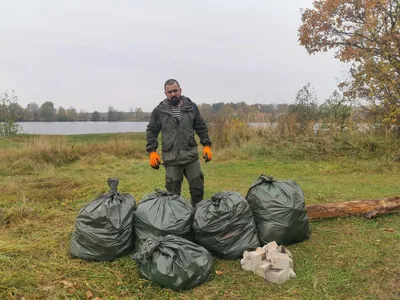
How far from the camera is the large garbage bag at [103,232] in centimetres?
290

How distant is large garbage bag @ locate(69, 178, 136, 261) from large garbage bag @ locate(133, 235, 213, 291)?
40 centimetres

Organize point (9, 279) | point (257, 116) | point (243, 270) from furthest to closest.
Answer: point (257, 116) → point (243, 270) → point (9, 279)

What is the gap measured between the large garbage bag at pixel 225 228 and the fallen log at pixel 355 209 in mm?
1204

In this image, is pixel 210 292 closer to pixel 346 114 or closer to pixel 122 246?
pixel 122 246

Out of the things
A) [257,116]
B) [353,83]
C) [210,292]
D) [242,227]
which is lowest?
[210,292]

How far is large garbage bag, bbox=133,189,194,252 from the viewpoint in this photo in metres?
2.92

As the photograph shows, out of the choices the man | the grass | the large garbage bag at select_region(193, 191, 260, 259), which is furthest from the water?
the large garbage bag at select_region(193, 191, 260, 259)

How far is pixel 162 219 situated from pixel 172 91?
5.01 feet

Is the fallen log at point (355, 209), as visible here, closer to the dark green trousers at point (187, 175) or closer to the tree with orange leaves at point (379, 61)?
the dark green trousers at point (187, 175)

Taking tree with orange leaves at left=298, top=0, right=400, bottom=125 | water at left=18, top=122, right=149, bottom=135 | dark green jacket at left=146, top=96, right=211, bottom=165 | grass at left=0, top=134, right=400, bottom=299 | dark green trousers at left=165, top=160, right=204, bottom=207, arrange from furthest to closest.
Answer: water at left=18, top=122, right=149, bottom=135 < tree with orange leaves at left=298, top=0, right=400, bottom=125 < dark green trousers at left=165, top=160, right=204, bottom=207 < dark green jacket at left=146, top=96, right=211, bottom=165 < grass at left=0, top=134, right=400, bottom=299

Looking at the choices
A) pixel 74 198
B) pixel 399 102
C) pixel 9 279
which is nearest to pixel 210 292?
pixel 9 279

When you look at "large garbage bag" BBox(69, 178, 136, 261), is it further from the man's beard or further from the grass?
the man's beard

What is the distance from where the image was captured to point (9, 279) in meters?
2.43

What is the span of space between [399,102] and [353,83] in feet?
5.20
